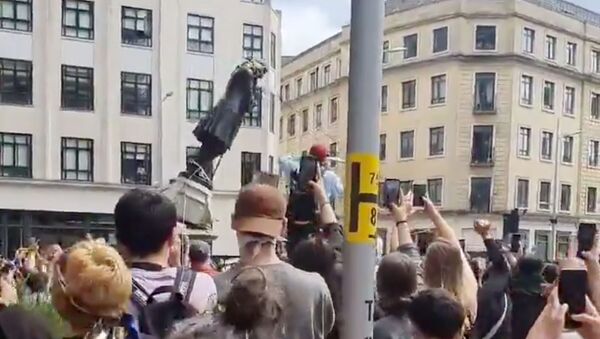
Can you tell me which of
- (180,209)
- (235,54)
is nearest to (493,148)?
(235,54)

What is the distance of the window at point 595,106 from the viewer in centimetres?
5659

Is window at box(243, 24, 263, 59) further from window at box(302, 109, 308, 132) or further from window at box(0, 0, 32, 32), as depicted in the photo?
window at box(302, 109, 308, 132)

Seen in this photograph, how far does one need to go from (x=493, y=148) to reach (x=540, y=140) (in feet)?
12.3

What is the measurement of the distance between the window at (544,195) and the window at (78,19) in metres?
30.0

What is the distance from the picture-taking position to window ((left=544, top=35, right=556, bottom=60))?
175ft

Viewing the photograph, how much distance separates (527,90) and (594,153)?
311 inches

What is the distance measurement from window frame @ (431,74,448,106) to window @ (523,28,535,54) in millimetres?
5292

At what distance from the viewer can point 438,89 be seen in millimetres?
52438

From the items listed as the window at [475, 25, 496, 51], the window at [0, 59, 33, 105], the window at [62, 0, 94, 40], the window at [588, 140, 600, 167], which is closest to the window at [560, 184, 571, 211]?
the window at [588, 140, 600, 167]

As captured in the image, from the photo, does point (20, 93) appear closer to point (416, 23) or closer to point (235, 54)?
point (235, 54)

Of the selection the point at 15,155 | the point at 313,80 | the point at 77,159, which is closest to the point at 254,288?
the point at 15,155

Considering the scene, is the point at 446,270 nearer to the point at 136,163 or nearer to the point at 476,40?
the point at 136,163

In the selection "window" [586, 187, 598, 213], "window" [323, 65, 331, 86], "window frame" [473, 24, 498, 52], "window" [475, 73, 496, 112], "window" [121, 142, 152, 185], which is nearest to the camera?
"window" [121, 142, 152, 185]

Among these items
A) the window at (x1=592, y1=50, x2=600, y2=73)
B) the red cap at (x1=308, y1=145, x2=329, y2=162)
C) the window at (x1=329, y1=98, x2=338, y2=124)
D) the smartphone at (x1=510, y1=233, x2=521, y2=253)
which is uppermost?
the window at (x1=592, y1=50, x2=600, y2=73)
